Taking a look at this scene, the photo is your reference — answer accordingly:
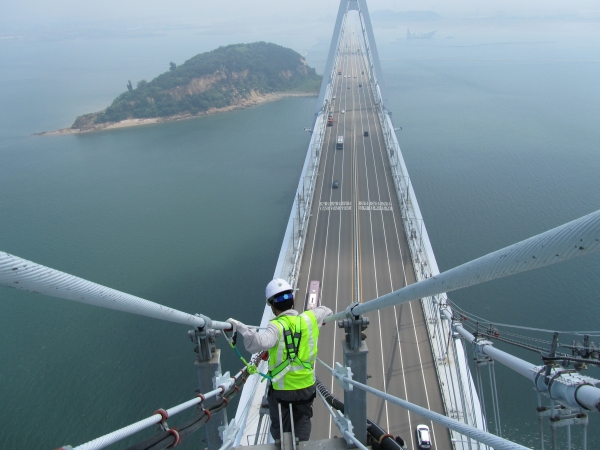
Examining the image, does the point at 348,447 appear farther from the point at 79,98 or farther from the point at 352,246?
the point at 79,98

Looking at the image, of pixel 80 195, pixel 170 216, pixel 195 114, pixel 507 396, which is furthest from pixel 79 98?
pixel 507 396

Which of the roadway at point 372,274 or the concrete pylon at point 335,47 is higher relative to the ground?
the concrete pylon at point 335,47

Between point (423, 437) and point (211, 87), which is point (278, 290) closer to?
point (423, 437)

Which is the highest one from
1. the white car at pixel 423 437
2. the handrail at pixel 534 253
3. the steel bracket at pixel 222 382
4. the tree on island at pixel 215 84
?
the tree on island at pixel 215 84

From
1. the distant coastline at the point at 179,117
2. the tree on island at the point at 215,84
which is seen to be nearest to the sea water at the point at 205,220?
the distant coastline at the point at 179,117

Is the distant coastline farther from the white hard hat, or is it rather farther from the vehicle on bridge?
the white hard hat

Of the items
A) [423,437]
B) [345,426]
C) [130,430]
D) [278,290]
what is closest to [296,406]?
[345,426]

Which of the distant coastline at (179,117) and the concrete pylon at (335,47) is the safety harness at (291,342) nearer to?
the concrete pylon at (335,47)
